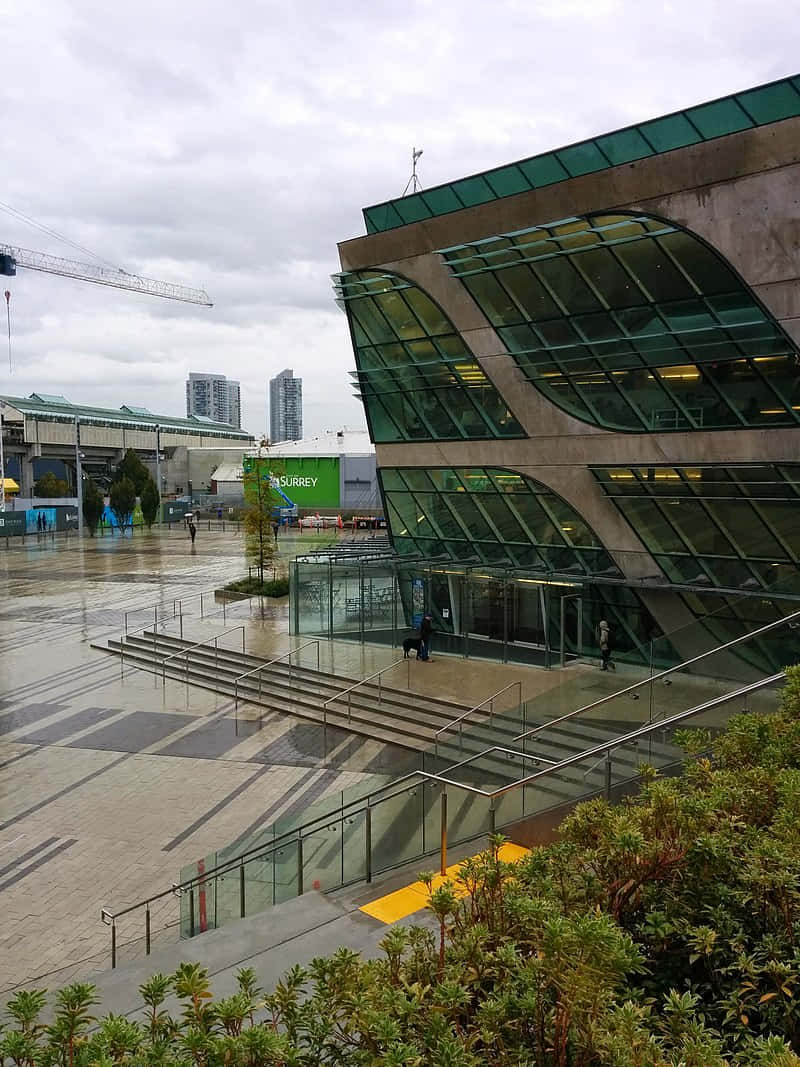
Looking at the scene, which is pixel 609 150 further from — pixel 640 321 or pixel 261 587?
pixel 261 587

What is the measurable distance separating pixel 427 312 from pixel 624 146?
24.1 ft

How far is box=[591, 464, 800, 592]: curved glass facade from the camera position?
65.9ft

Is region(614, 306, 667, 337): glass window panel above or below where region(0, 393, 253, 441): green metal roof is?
below

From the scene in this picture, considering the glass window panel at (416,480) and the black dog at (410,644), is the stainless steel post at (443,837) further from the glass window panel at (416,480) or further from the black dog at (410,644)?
A: the glass window panel at (416,480)

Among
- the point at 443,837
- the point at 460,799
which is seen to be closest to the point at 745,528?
the point at 460,799

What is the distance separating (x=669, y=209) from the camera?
19625mm

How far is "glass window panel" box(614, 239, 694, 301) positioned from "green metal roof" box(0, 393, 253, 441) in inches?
2374

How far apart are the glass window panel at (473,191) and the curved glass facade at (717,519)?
26.0 ft

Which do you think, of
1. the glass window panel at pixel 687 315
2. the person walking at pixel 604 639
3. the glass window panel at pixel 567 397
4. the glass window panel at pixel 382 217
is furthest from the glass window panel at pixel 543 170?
the person walking at pixel 604 639

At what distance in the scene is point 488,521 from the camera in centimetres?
2653

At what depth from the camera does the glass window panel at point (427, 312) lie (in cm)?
2525

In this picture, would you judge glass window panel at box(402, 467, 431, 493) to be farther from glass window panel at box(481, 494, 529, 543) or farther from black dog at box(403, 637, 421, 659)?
black dog at box(403, 637, 421, 659)

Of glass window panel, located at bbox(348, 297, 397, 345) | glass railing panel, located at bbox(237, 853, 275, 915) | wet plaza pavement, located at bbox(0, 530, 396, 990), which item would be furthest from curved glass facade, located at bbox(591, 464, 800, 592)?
glass railing panel, located at bbox(237, 853, 275, 915)

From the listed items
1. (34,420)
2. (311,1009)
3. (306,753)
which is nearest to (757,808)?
(311,1009)
